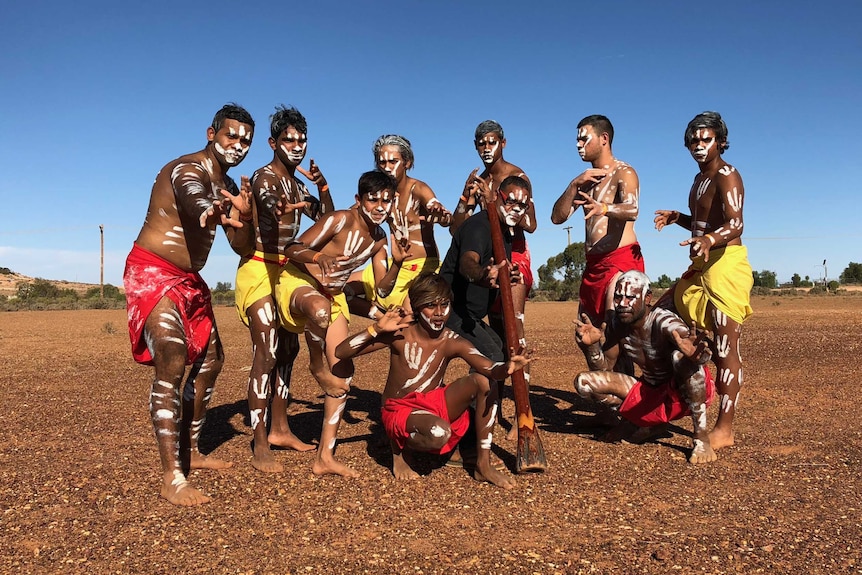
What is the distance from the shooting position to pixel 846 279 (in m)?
63.6

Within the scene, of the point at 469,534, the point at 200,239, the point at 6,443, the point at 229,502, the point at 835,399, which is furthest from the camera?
the point at 835,399

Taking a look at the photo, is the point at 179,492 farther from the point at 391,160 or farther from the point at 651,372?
the point at 651,372

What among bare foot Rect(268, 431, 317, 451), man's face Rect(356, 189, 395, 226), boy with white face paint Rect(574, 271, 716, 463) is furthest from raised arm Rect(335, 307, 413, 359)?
boy with white face paint Rect(574, 271, 716, 463)

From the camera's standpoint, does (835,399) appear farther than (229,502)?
Yes

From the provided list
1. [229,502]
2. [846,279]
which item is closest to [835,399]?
[229,502]

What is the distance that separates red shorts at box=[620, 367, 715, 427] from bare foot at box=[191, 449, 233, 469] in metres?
3.18

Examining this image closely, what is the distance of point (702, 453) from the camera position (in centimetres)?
498

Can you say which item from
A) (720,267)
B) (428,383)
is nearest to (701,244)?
(720,267)

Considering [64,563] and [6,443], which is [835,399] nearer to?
[64,563]

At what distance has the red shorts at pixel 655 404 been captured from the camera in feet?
16.9

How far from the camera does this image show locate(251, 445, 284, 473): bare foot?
4852 mm

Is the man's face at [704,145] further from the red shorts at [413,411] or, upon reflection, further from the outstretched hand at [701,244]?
the red shorts at [413,411]

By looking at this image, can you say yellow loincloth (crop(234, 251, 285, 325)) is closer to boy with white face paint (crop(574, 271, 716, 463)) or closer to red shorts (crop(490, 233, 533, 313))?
red shorts (crop(490, 233, 533, 313))

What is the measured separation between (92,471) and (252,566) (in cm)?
234
